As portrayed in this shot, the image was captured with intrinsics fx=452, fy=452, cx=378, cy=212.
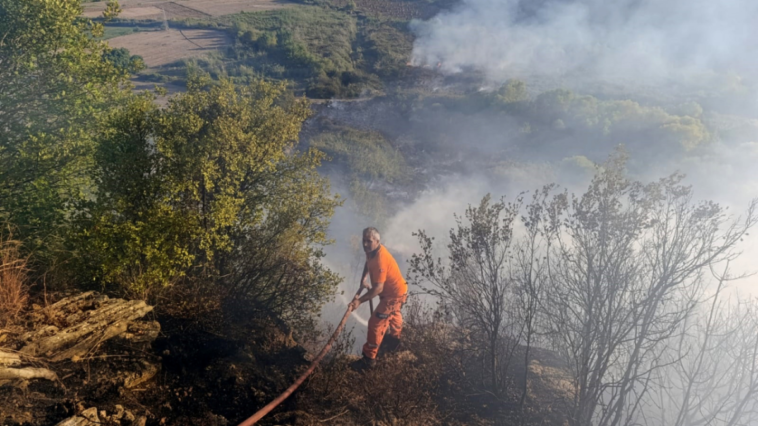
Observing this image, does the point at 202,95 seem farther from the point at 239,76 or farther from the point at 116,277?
the point at 239,76

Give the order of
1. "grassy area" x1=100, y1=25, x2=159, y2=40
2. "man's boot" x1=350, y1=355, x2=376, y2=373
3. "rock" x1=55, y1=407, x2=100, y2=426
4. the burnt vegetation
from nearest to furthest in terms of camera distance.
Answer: "rock" x1=55, y1=407, x2=100, y2=426, the burnt vegetation, "man's boot" x1=350, y1=355, x2=376, y2=373, "grassy area" x1=100, y1=25, x2=159, y2=40

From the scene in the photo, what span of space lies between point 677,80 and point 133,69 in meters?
35.2

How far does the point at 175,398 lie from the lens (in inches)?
188

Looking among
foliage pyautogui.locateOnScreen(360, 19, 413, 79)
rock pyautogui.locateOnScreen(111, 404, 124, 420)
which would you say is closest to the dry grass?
rock pyautogui.locateOnScreen(111, 404, 124, 420)

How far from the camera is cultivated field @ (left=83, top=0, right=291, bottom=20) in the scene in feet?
148

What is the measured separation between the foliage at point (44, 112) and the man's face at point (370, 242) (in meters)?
3.93

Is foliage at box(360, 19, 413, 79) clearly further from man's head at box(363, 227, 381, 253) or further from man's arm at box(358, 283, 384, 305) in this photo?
man's arm at box(358, 283, 384, 305)

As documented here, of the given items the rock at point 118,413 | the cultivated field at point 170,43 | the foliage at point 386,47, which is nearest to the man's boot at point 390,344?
the rock at point 118,413

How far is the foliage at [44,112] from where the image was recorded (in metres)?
5.85

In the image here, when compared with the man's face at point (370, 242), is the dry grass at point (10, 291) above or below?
below

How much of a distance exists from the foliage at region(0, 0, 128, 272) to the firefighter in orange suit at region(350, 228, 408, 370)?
4.00m

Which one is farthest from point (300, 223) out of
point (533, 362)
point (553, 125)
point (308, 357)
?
point (553, 125)

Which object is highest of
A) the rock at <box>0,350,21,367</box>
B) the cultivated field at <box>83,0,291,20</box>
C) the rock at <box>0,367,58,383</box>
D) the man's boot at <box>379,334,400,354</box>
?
the cultivated field at <box>83,0,291,20</box>

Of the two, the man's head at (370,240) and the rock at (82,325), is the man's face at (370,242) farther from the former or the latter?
the rock at (82,325)
